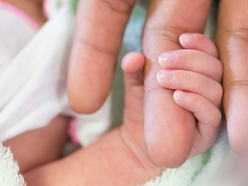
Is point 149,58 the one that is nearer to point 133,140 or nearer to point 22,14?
point 133,140

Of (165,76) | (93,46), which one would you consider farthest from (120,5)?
(165,76)

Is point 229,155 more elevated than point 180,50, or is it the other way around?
point 180,50

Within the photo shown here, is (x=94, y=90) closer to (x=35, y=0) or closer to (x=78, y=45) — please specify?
(x=78, y=45)

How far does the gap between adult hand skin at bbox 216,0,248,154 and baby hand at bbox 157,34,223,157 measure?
15 mm

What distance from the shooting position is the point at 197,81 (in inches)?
16.4

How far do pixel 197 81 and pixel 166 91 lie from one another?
41 millimetres

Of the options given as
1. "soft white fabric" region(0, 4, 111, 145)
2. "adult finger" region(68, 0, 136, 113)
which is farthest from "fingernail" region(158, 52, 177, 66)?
"soft white fabric" region(0, 4, 111, 145)

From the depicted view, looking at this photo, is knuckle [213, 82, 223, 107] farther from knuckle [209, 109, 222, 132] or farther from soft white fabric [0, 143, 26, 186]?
soft white fabric [0, 143, 26, 186]

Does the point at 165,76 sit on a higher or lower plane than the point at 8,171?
higher

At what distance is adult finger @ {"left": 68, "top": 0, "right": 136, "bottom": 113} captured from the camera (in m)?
0.53

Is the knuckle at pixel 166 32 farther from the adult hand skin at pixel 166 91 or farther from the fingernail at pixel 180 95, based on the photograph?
the fingernail at pixel 180 95

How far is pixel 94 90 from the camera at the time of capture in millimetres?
531

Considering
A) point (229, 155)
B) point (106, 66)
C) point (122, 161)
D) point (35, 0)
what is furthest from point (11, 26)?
point (229, 155)

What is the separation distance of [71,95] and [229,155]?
256mm
